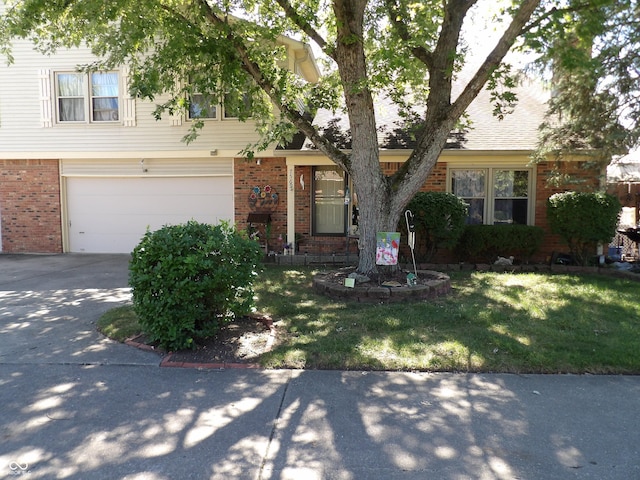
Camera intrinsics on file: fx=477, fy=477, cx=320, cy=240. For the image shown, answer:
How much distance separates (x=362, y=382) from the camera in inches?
174

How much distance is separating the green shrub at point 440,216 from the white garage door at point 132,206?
5321 millimetres

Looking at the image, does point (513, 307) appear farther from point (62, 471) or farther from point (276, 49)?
point (276, 49)

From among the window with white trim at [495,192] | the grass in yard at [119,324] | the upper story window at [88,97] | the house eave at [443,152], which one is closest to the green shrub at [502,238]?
the window with white trim at [495,192]

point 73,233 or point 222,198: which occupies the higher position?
point 222,198

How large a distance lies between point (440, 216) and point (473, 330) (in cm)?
443

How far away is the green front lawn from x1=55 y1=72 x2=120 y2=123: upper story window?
7.68m

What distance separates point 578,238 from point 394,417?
320 inches

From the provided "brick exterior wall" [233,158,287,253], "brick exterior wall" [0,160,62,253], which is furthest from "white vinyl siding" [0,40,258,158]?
"brick exterior wall" [233,158,287,253]

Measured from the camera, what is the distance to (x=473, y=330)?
5.80 metres

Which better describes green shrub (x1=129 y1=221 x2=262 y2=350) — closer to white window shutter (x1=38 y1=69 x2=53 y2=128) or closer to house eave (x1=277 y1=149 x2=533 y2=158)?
house eave (x1=277 y1=149 x2=533 y2=158)

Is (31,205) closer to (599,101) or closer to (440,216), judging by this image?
(440,216)

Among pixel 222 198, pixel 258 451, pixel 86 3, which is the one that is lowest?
pixel 258 451

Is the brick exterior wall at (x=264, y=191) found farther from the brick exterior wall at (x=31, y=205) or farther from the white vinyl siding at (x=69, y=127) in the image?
the brick exterior wall at (x=31, y=205)

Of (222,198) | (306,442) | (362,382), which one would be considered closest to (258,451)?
(306,442)
